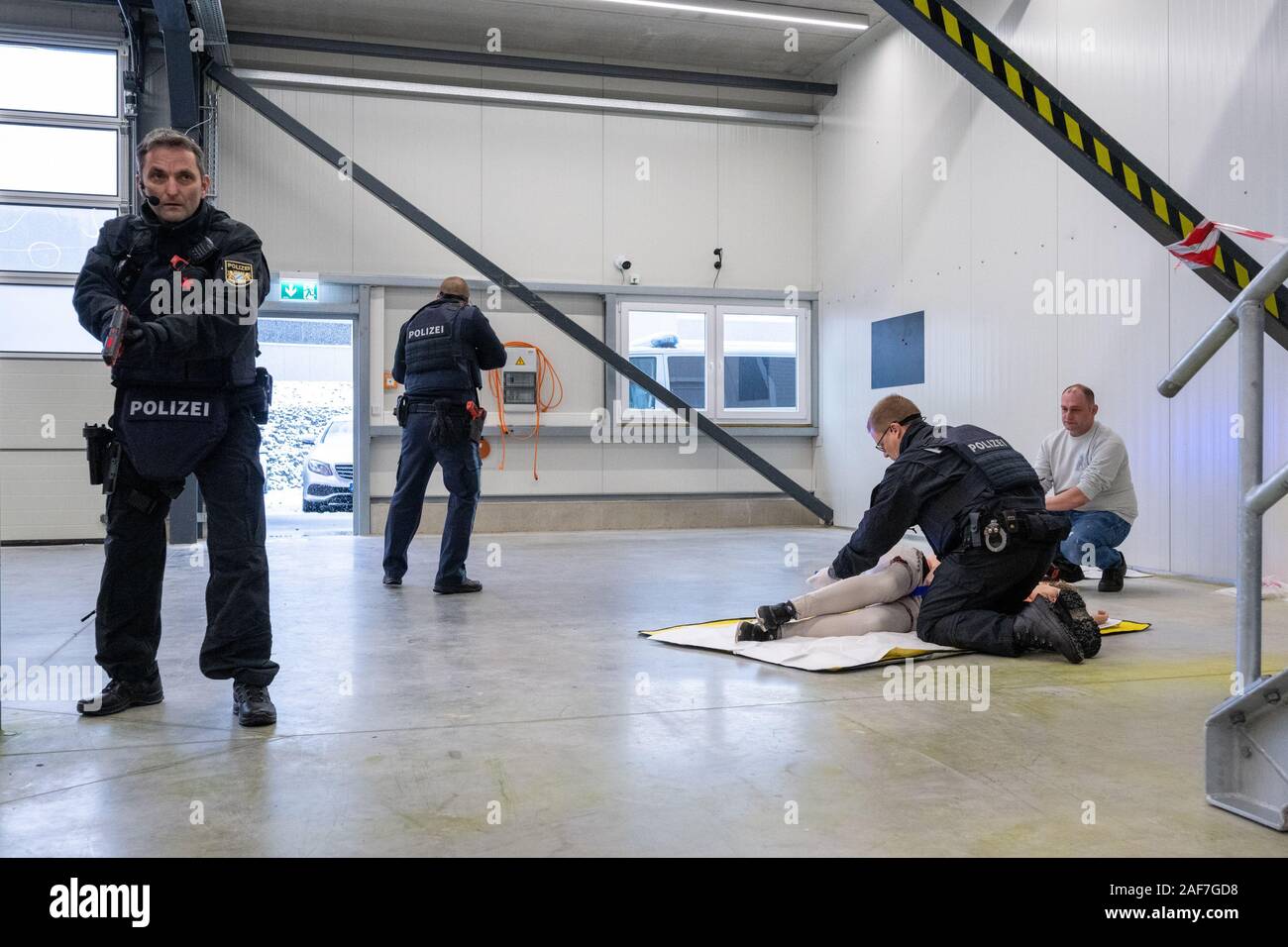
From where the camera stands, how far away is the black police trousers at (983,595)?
4.00 meters

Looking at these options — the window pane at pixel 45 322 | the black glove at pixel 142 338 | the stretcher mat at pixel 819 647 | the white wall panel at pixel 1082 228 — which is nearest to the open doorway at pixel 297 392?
the window pane at pixel 45 322

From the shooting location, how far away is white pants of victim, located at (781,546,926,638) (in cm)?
430

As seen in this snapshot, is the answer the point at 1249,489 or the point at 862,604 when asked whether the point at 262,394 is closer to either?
the point at 862,604

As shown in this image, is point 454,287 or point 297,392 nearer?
point 454,287

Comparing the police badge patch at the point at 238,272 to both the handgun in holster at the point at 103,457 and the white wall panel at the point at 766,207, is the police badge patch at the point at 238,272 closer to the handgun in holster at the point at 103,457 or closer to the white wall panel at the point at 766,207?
the handgun in holster at the point at 103,457

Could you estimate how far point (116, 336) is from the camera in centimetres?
274

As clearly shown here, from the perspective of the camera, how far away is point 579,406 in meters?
10.9

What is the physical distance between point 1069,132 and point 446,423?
141 inches

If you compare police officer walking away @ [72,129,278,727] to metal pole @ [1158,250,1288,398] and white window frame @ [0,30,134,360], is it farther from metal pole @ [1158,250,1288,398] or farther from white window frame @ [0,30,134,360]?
white window frame @ [0,30,134,360]

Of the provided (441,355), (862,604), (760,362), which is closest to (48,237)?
(441,355)

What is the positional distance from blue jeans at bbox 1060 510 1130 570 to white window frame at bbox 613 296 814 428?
5.49 m
